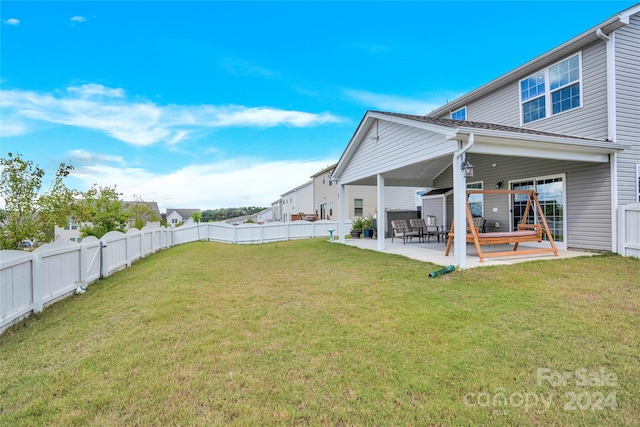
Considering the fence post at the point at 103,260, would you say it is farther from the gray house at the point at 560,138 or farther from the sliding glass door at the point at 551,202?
the sliding glass door at the point at 551,202

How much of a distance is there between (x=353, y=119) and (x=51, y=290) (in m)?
19.5

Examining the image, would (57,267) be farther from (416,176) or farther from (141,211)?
(141,211)

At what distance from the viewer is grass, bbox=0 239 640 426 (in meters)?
2.23

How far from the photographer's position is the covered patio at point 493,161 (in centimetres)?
661

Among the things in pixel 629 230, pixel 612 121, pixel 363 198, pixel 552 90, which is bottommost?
pixel 629 230

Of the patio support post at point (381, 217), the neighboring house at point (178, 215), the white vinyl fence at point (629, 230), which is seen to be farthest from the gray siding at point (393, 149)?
the neighboring house at point (178, 215)

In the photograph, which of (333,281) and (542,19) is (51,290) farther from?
(542,19)

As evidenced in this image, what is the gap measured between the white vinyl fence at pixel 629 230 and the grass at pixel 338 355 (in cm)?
236

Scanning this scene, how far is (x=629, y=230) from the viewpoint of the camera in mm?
7457

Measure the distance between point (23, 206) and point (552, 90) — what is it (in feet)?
49.5

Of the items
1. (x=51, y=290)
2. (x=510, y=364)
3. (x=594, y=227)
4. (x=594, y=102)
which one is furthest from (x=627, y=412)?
(x=594, y=102)

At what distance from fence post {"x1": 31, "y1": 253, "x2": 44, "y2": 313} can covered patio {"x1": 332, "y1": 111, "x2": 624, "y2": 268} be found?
7497mm

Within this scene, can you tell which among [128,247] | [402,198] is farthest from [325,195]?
[128,247]

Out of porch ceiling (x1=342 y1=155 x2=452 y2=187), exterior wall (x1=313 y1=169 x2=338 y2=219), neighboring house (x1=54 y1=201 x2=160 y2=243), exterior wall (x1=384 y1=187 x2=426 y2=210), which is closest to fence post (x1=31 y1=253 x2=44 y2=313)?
neighboring house (x1=54 y1=201 x2=160 y2=243)
